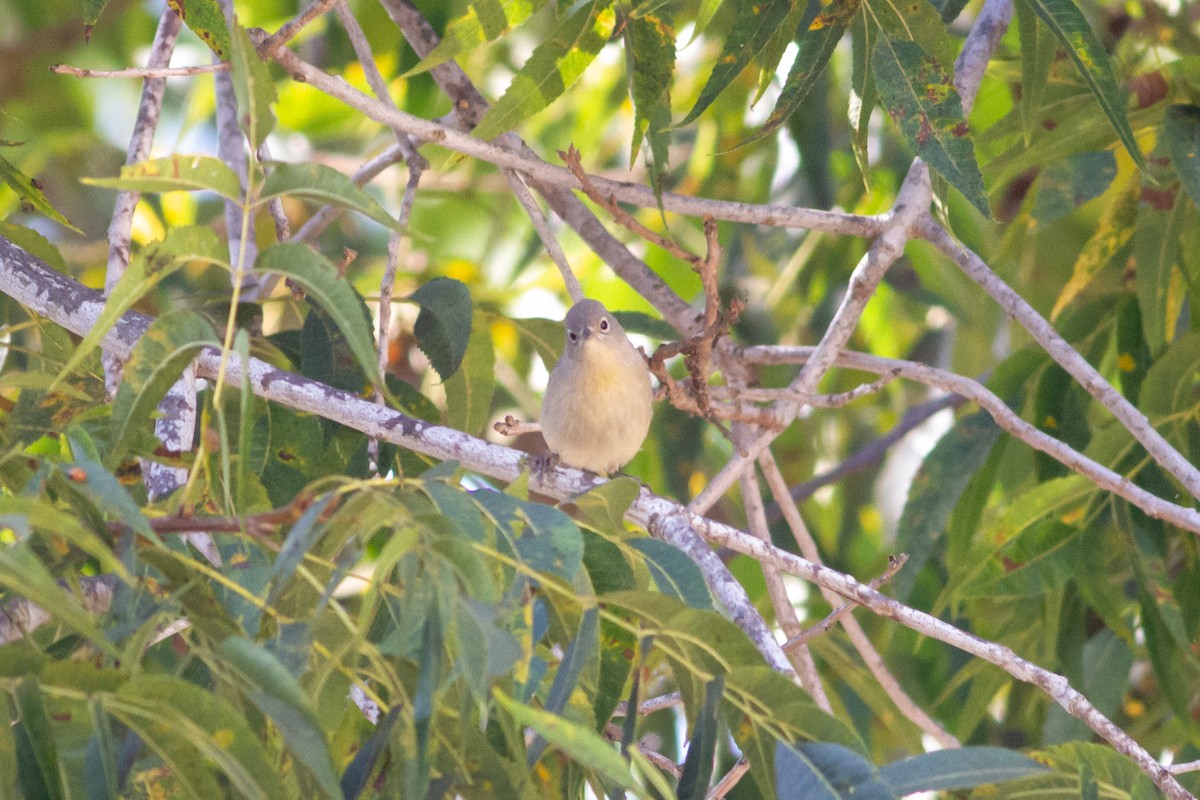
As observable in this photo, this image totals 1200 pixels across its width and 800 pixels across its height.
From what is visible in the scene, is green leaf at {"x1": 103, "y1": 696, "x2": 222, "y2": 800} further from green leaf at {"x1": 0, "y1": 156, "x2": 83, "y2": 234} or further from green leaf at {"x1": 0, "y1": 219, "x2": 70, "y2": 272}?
green leaf at {"x1": 0, "y1": 219, "x2": 70, "y2": 272}

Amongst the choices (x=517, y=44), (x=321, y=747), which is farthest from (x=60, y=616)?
(x=517, y=44)

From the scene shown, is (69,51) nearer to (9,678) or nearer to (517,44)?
(517,44)


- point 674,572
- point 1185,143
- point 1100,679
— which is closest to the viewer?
point 674,572

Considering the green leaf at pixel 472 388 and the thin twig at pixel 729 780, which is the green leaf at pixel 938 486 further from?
the thin twig at pixel 729 780

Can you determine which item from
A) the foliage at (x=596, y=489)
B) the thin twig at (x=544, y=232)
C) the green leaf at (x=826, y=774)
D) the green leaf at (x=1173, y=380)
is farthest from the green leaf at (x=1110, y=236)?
the green leaf at (x=826, y=774)

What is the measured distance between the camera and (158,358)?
2.06 meters

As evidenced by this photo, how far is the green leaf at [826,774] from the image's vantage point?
1.89 m

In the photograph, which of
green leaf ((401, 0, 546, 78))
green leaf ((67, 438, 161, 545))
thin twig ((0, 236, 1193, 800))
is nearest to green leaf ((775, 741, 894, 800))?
thin twig ((0, 236, 1193, 800))

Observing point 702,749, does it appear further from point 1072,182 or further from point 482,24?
point 1072,182

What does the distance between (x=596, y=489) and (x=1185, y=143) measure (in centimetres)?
246

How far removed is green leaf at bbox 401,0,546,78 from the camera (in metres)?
3.09

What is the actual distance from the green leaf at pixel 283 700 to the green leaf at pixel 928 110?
1919 millimetres

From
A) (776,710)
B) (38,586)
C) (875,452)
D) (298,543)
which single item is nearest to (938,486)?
(875,452)

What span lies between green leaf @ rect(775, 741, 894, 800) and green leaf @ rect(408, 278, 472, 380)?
1.65 metres
